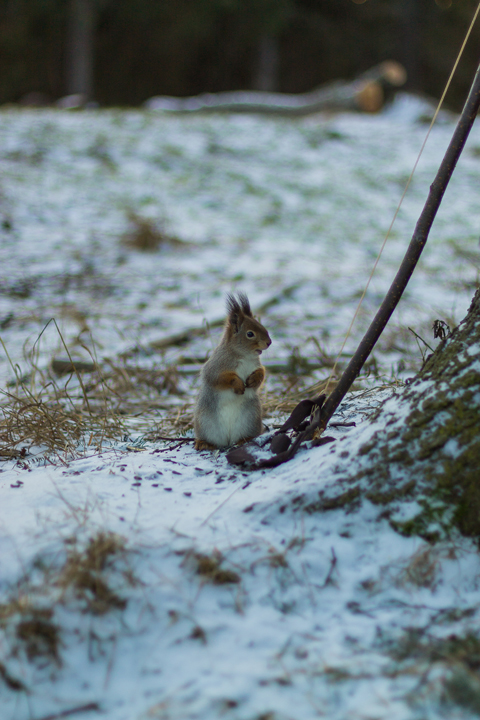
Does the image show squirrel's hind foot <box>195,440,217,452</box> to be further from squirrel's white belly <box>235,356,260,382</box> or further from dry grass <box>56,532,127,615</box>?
dry grass <box>56,532,127,615</box>

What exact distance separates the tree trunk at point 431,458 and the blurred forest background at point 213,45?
50.3ft

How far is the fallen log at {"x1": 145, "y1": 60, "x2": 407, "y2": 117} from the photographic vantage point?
41.3ft

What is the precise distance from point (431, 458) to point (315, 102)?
13.1m

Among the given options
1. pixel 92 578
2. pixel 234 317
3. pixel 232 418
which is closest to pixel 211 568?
pixel 92 578

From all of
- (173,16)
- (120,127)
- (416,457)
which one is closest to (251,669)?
(416,457)

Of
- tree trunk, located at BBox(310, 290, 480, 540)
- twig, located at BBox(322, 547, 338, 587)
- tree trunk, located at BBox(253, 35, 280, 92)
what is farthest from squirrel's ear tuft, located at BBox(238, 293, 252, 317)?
tree trunk, located at BBox(253, 35, 280, 92)

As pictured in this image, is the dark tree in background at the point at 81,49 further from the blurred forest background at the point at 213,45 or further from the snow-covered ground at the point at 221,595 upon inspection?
the snow-covered ground at the point at 221,595

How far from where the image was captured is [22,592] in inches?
46.3

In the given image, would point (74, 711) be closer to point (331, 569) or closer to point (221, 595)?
point (221, 595)

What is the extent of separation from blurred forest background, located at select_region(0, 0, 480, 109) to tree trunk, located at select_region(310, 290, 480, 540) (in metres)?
15.3

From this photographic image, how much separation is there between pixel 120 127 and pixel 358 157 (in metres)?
4.14

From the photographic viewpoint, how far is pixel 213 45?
2227 cm

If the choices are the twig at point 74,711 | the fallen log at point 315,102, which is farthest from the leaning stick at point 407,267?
the fallen log at point 315,102

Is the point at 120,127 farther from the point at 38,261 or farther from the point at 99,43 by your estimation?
the point at 99,43
